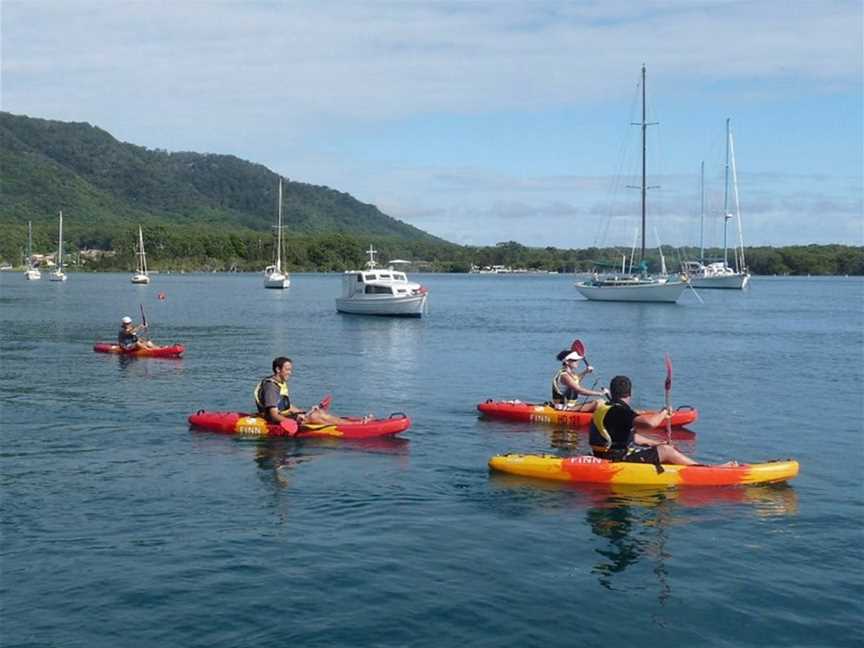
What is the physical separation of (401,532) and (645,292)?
228ft

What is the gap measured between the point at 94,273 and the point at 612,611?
188366mm

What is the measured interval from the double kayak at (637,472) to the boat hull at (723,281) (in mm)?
96598

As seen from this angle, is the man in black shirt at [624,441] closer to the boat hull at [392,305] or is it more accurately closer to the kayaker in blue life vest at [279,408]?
the kayaker in blue life vest at [279,408]

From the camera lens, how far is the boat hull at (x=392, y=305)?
2446 inches

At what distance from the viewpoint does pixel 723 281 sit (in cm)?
11288

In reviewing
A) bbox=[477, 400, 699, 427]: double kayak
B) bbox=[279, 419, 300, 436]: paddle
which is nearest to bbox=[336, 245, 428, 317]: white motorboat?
bbox=[477, 400, 699, 427]: double kayak

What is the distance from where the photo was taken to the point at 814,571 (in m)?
13.4

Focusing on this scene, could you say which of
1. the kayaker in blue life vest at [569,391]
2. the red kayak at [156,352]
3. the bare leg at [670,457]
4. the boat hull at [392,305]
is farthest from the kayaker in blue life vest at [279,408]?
the boat hull at [392,305]

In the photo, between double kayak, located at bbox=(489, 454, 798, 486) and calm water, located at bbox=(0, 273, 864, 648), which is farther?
double kayak, located at bbox=(489, 454, 798, 486)

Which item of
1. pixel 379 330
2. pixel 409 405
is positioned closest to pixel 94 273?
pixel 379 330

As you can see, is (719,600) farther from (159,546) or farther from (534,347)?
(534,347)

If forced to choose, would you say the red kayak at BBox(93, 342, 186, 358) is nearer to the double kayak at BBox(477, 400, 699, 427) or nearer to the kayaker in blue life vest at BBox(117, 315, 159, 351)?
the kayaker in blue life vest at BBox(117, 315, 159, 351)

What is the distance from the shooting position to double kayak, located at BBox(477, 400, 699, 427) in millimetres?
22828

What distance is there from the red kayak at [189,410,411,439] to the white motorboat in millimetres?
41026
